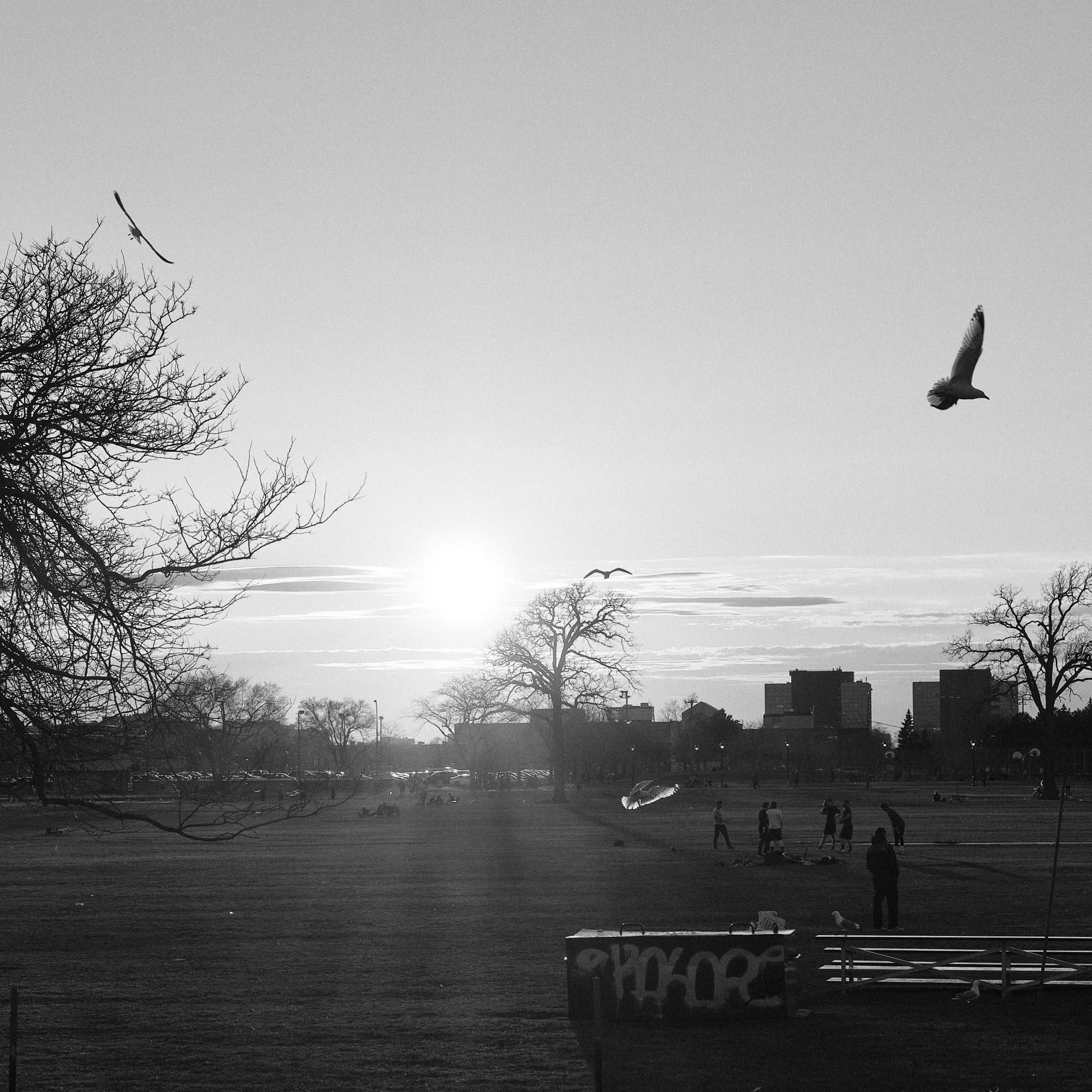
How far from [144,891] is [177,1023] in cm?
1592

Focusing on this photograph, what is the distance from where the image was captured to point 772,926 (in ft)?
50.0

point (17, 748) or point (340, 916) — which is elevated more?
point (17, 748)

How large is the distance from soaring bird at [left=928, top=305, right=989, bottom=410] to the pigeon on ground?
22.4ft

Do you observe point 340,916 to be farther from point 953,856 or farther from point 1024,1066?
point 953,856

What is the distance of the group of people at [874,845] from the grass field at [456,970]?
92cm

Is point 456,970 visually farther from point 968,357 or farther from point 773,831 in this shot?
point 773,831

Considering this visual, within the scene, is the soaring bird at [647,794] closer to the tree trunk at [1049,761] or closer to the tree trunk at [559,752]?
the tree trunk at [559,752]

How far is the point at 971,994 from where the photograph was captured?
50.2ft

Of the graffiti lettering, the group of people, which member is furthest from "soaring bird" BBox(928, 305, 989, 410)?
the group of people

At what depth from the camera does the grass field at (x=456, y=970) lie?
1245 centimetres

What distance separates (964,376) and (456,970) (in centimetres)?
1024

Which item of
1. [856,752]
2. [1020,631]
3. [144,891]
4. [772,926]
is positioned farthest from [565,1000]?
[856,752]

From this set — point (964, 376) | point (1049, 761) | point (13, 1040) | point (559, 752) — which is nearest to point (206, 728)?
point (13, 1040)

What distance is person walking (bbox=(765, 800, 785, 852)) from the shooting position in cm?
3388
